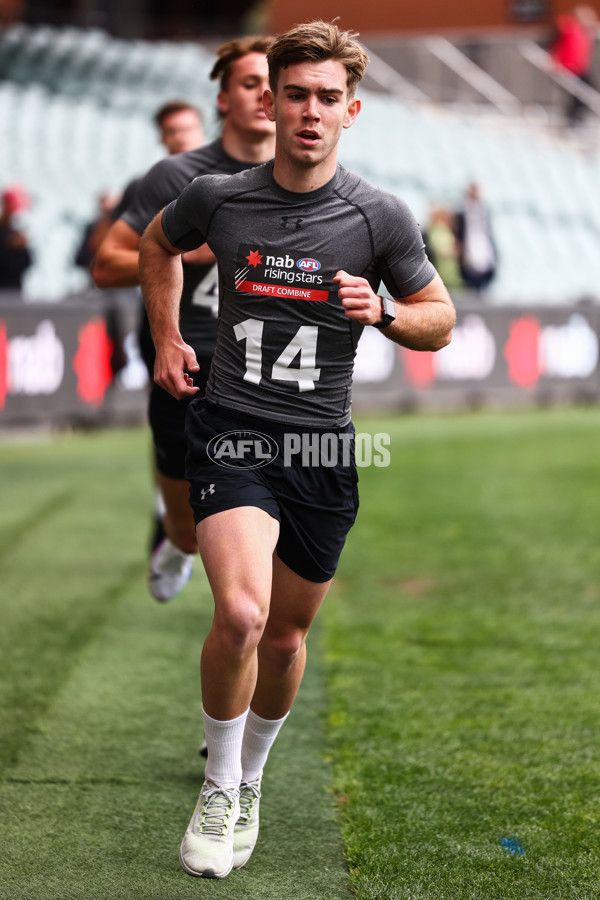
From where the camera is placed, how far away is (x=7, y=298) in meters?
12.2

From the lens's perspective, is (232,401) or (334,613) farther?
(334,613)

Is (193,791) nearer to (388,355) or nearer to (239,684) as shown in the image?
(239,684)

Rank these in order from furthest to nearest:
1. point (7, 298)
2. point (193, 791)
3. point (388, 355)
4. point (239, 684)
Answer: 1. point (388, 355)
2. point (7, 298)
3. point (193, 791)
4. point (239, 684)

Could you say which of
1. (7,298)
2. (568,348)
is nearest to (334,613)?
(7,298)

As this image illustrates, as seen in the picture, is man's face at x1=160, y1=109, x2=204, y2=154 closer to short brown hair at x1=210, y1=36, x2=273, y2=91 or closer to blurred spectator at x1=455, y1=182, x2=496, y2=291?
short brown hair at x1=210, y1=36, x2=273, y2=91

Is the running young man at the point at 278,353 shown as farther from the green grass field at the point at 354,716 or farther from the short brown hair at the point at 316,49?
the green grass field at the point at 354,716

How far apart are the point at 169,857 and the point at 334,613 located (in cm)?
320

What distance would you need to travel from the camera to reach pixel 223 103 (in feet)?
14.9

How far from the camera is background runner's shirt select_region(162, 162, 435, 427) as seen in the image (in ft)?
10.9

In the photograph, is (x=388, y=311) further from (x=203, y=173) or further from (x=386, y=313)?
(x=203, y=173)

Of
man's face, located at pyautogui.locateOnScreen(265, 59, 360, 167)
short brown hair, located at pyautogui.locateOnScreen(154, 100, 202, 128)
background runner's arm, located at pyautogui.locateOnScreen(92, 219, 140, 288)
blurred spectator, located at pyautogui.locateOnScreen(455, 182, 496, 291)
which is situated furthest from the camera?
blurred spectator, located at pyautogui.locateOnScreen(455, 182, 496, 291)

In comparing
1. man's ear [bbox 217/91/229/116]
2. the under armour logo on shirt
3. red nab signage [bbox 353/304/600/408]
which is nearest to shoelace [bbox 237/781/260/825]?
the under armour logo on shirt

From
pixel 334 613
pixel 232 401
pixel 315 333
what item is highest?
pixel 315 333

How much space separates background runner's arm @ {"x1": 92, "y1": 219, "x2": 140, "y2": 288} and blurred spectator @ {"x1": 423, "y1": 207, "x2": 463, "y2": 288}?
1137 cm
